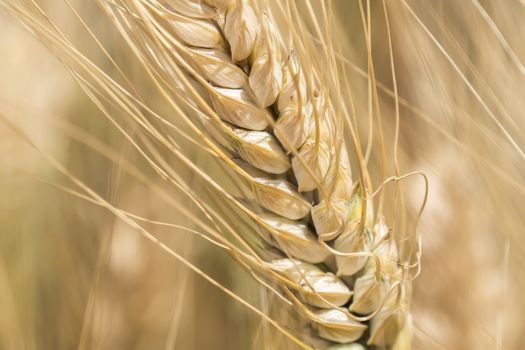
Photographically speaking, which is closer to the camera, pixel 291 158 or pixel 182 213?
pixel 291 158

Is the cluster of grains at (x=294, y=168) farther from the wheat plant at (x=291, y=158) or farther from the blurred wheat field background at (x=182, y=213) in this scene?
the blurred wheat field background at (x=182, y=213)

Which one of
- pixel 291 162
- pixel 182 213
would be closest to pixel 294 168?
pixel 291 162

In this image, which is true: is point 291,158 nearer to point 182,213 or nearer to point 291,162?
point 291,162

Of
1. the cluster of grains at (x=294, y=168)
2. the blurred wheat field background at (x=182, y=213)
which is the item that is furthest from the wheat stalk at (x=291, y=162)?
the blurred wheat field background at (x=182, y=213)

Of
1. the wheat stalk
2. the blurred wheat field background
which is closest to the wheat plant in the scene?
the wheat stalk

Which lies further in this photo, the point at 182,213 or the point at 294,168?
the point at 182,213

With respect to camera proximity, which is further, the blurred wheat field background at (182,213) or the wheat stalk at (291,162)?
the blurred wheat field background at (182,213)
